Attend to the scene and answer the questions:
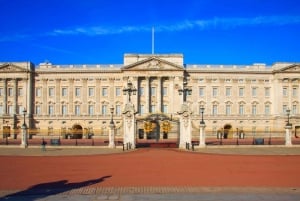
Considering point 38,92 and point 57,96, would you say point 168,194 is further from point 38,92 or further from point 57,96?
point 38,92

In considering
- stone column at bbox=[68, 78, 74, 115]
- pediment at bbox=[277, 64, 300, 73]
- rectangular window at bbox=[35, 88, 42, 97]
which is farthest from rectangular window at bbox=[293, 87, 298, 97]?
rectangular window at bbox=[35, 88, 42, 97]

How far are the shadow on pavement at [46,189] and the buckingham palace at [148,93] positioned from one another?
61605 mm

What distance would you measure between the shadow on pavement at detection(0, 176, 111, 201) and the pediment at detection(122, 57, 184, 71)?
201ft

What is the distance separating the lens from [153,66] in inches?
3135

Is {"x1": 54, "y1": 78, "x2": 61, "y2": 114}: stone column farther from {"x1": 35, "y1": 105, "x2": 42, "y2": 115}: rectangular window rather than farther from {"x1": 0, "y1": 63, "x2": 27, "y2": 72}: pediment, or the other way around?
{"x1": 0, "y1": 63, "x2": 27, "y2": 72}: pediment

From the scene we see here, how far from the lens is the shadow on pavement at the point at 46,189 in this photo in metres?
14.4

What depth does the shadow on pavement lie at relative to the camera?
47.3 feet

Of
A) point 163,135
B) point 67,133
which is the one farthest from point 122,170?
point 67,133

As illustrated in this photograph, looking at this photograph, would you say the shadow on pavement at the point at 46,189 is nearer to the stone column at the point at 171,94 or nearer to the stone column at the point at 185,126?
the stone column at the point at 185,126

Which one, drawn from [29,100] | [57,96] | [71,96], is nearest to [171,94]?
[71,96]

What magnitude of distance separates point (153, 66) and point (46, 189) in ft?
212

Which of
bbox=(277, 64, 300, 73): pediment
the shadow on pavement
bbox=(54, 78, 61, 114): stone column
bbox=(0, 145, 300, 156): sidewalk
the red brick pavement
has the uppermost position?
bbox=(277, 64, 300, 73): pediment

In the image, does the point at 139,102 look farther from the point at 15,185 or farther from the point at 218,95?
the point at 15,185

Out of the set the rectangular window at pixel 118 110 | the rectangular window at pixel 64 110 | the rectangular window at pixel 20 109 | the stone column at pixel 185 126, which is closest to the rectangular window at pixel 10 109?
the rectangular window at pixel 20 109
